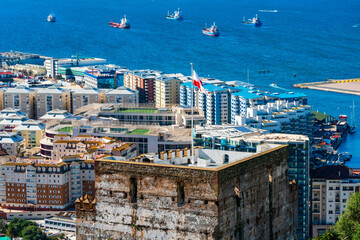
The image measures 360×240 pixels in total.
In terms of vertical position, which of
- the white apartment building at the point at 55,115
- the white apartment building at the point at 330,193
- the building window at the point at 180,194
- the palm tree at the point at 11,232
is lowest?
the palm tree at the point at 11,232

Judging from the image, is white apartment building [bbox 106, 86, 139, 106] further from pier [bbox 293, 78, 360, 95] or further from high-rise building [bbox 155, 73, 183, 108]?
pier [bbox 293, 78, 360, 95]

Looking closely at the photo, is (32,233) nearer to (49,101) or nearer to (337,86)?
(49,101)

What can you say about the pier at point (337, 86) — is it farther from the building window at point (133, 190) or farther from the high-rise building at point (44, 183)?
the building window at point (133, 190)

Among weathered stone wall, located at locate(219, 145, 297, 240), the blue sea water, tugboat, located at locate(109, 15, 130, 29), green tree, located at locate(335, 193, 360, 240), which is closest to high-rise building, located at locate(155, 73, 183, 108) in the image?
the blue sea water

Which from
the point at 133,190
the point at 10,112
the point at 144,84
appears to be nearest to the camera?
the point at 133,190

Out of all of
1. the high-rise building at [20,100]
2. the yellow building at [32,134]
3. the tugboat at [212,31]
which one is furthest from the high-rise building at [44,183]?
the tugboat at [212,31]

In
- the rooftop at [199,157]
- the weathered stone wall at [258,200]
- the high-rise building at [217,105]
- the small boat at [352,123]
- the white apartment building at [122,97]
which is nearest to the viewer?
the weathered stone wall at [258,200]

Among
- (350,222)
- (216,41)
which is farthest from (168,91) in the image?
(216,41)
